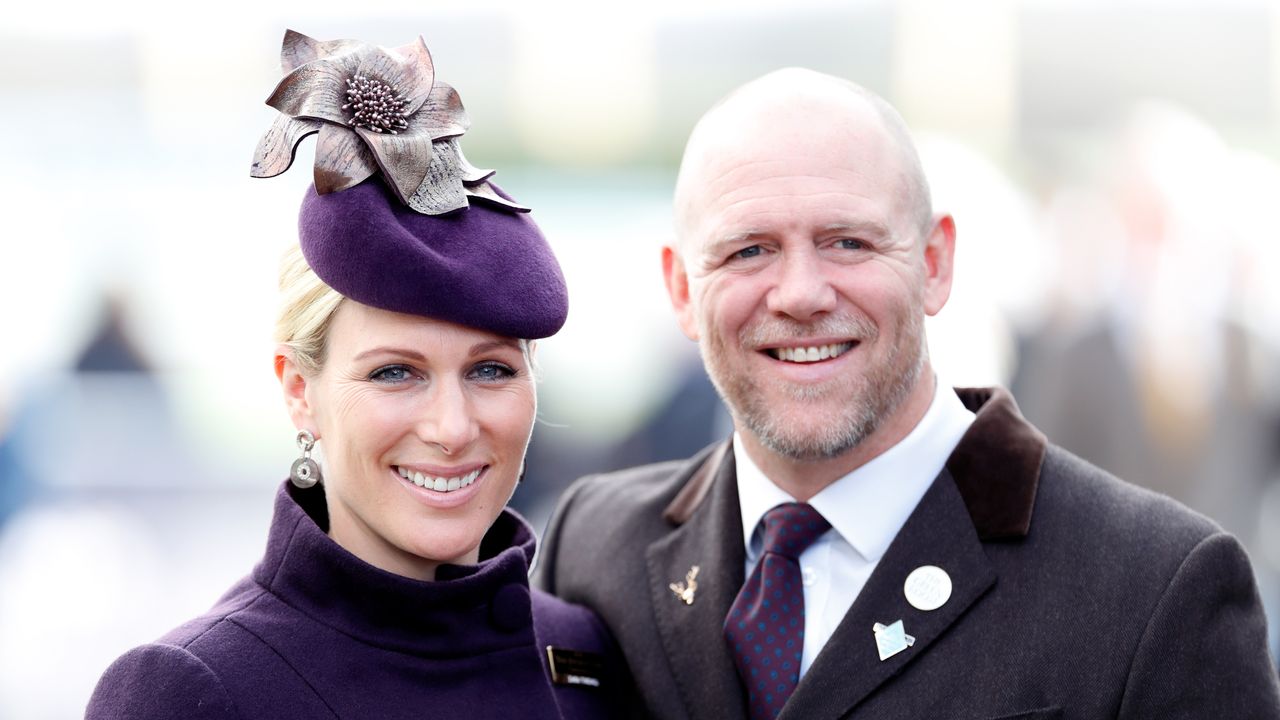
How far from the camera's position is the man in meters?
2.85

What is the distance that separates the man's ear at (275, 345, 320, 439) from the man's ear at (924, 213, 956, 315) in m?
1.36

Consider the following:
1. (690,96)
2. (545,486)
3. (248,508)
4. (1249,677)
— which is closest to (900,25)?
(690,96)

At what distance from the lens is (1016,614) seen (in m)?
2.93

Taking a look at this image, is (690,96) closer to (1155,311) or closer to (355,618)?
(1155,311)

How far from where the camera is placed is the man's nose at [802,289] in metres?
3.13

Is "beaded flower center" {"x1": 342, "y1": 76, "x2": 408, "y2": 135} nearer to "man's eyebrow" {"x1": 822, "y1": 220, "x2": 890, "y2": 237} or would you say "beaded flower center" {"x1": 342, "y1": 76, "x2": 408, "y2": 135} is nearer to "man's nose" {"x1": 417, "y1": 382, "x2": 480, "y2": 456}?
"man's nose" {"x1": 417, "y1": 382, "x2": 480, "y2": 456}

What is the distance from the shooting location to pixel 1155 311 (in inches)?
255

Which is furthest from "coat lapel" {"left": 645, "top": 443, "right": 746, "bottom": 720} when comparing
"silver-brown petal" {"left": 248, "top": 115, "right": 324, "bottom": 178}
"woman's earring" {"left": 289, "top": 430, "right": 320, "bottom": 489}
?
"silver-brown petal" {"left": 248, "top": 115, "right": 324, "bottom": 178}

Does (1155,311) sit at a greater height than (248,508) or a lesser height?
greater

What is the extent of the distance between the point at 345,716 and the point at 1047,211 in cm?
834

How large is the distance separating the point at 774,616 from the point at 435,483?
77cm

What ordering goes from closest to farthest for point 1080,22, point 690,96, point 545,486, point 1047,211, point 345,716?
point 345,716, point 545,486, point 1047,211, point 690,96, point 1080,22

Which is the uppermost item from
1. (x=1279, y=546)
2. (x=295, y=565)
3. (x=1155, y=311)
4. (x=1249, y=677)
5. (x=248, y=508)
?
(x=295, y=565)

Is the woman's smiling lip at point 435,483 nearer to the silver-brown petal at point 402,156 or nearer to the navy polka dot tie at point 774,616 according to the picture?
the silver-brown petal at point 402,156
